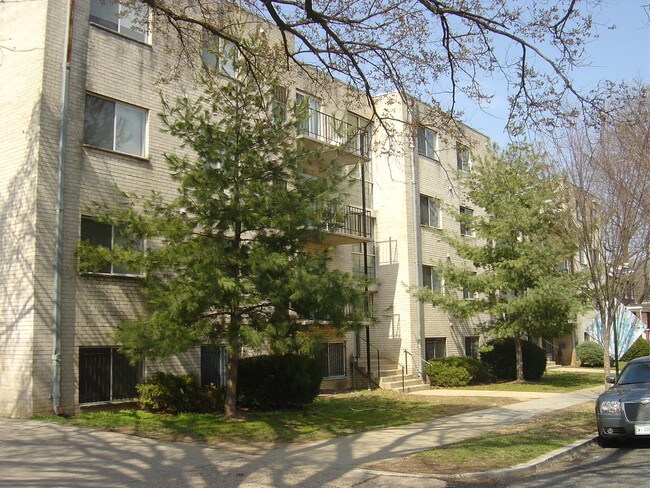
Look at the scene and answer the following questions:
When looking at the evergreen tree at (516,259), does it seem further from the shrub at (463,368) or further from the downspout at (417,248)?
the downspout at (417,248)

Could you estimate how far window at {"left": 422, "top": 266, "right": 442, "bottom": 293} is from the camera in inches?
1024

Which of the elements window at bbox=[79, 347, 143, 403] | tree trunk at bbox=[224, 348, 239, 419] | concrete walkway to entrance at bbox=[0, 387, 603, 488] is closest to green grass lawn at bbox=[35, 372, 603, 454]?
tree trunk at bbox=[224, 348, 239, 419]

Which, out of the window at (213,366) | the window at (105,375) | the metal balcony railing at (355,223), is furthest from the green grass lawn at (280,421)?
the metal balcony railing at (355,223)

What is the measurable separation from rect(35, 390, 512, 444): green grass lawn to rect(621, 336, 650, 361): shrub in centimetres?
2134

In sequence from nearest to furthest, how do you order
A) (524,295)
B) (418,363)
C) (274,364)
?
(274,364)
(524,295)
(418,363)

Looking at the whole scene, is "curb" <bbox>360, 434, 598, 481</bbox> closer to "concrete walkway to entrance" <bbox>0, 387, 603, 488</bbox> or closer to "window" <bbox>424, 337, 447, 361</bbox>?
"concrete walkway to entrance" <bbox>0, 387, 603, 488</bbox>

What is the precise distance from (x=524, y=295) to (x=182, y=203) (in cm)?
1319

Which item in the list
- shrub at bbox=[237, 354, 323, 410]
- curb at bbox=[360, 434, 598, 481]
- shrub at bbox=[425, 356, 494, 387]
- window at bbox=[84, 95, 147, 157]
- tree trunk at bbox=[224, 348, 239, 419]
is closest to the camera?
curb at bbox=[360, 434, 598, 481]

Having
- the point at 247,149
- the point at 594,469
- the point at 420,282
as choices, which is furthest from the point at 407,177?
the point at 594,469

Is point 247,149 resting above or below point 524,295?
above

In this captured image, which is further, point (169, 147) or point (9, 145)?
point (169, 147)

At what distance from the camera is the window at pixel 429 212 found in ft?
86.1

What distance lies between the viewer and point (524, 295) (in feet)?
71.4

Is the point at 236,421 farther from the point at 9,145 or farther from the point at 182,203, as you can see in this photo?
the point at 9,145
